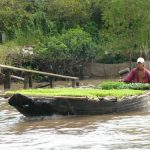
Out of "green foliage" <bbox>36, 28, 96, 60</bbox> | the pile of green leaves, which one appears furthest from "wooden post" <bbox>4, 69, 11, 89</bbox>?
the pile of green leaves

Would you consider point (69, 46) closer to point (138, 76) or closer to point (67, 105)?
point (138, 76)

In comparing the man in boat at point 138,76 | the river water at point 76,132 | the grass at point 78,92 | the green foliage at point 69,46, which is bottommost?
the river water at point 76,132

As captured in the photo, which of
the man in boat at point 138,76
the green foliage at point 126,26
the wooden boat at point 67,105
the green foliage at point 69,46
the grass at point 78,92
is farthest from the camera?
the green foliage at point 126,26

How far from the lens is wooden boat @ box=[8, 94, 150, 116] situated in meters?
13.8

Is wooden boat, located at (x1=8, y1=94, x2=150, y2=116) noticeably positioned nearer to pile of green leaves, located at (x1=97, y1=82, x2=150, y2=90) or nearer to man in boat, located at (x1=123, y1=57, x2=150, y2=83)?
pile of green leaves, located at (x1=97, y1=82, x2=150, y2=90)

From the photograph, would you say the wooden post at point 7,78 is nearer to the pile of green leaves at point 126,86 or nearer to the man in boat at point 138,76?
the man in boat at point 138,76

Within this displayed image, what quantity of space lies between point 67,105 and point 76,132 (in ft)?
6.15

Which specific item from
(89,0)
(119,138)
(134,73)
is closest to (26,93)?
(119,138)

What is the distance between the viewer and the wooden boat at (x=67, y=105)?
13812 millimetres

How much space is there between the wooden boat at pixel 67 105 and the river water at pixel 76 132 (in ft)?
0.59

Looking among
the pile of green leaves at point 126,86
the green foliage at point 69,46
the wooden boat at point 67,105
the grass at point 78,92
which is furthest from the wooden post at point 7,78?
the wooden boat at point 67,105

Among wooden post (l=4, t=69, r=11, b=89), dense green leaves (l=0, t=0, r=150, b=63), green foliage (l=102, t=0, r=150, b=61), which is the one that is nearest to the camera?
wooden post (l=4, t=69, r=11, b=89)

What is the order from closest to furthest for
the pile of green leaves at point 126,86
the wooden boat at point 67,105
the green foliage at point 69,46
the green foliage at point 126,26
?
1. the wooden boat at point 67,105
2. the pile of green leaves at point 126,86
3. the green foliage at point 69,46
4. the green foliage at point 126,26

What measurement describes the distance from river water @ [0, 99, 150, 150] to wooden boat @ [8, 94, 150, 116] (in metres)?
0.18
